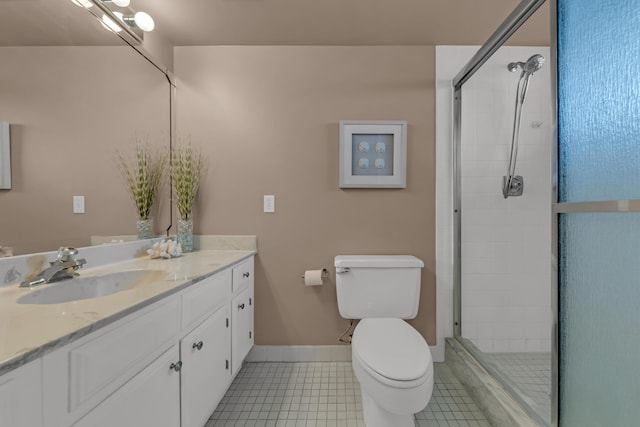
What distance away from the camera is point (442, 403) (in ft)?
4.86

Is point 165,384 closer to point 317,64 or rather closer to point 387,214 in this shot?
point 387,214

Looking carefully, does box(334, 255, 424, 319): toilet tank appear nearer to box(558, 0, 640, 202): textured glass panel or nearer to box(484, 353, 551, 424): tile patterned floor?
box(484, 353, 551, 424): tile patterned floor

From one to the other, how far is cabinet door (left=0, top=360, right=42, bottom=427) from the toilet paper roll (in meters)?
1.31

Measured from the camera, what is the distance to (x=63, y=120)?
3.72 ft

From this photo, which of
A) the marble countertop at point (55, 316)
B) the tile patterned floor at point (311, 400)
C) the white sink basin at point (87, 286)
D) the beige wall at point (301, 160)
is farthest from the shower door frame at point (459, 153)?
the white sink basin at point (87, 286)

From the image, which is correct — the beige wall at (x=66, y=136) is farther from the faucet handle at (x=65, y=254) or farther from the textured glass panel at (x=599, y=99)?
the textured glass panel at (x=599, y=99)

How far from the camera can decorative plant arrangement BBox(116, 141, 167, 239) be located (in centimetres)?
146

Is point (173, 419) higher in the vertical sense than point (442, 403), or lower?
higher

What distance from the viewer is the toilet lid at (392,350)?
105cm

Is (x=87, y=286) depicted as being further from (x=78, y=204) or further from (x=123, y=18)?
(x=123, y=18)

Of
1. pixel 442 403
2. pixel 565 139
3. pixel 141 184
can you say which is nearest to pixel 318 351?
pixel 442 403

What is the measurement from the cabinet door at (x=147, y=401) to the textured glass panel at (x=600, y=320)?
131cm

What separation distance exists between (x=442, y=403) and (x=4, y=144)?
2.19 meters

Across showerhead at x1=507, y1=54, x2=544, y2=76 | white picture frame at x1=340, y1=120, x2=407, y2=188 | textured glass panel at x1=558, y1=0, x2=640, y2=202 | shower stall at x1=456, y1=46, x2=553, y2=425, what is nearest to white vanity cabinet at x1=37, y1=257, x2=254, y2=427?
white picture frame at x1=340, y1=120, x2=407, y2=188
